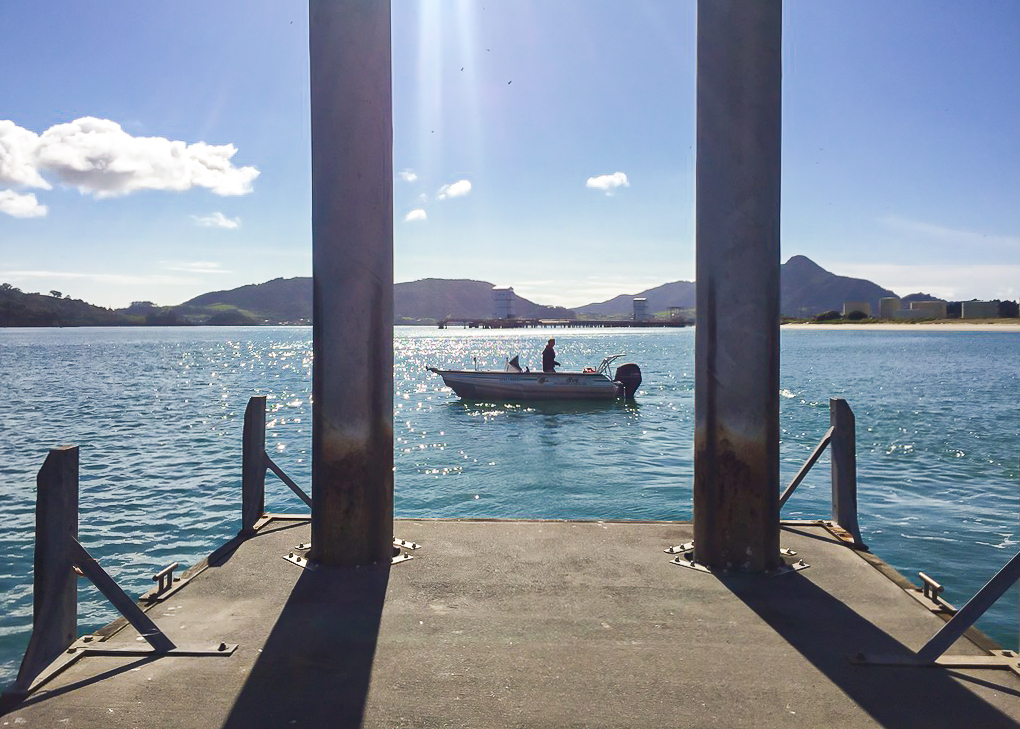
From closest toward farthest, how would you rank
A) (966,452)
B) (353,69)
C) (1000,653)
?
(1000,653) → (353,69) → (966,452)

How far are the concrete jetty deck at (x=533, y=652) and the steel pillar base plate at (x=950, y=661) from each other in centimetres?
6

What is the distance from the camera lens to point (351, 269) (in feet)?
19.2

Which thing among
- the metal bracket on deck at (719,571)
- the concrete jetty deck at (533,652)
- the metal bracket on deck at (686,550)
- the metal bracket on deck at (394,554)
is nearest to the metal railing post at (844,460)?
the concrete jetty deck at (533,652)

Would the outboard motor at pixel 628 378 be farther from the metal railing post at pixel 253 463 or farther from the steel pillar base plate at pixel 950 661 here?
the steel pillar base plate at pixel 950 661

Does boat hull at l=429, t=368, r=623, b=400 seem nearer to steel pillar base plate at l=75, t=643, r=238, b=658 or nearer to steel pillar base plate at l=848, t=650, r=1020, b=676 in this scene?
steel pillar base plate at l=848, t=650, r=1020, b=676

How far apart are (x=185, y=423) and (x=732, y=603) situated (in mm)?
28046

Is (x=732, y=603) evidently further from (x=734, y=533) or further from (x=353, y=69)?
(x=353, y=69)

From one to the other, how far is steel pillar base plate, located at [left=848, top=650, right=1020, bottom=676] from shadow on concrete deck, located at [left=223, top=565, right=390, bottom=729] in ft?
9.84

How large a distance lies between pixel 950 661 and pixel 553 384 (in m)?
30.7

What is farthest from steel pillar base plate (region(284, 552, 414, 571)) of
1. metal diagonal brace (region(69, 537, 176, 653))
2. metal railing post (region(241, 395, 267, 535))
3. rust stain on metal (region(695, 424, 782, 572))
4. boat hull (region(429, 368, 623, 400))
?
boat hull (region(429, 368, 623, 400))

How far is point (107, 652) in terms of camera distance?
4348 mm

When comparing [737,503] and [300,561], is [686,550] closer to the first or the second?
[737,503]

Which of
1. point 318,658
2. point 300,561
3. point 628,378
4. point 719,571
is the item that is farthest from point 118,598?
point 628,378

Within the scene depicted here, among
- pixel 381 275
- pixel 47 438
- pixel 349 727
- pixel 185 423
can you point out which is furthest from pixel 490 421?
pixel 349 727
